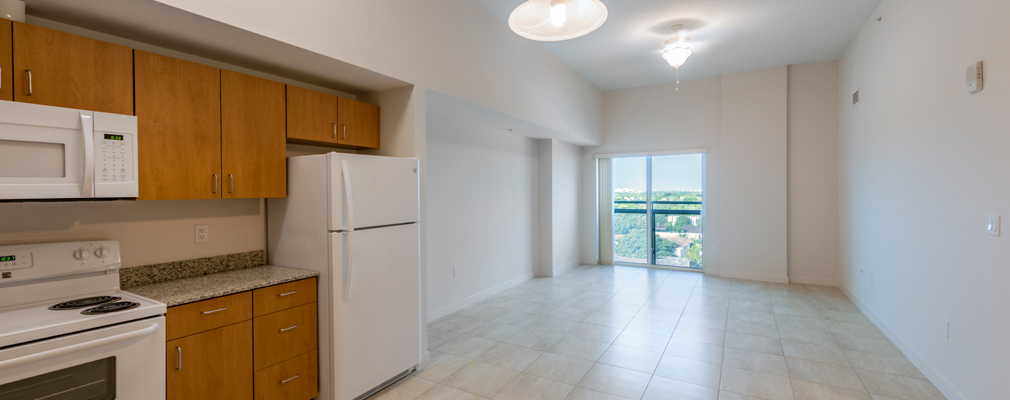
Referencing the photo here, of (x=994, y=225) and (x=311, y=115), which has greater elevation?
(x=311, y=115)

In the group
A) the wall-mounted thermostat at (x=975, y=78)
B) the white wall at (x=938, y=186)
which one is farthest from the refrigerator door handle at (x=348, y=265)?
the wall-mounted thermostat at (x=975, y=78)

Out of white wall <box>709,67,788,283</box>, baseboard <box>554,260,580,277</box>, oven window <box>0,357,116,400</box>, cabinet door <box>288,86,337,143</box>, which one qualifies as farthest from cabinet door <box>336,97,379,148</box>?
white wall <box>709,67,788,283</box>

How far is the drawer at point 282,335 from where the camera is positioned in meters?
2.25

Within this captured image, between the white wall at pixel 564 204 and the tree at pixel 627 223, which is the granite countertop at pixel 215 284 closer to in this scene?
the white wall at pixel 564 204

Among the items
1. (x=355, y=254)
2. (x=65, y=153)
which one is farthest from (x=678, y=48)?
(x=65, y=153)

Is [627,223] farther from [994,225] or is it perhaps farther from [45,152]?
[45,152]

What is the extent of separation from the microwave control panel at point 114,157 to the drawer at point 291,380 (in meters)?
1.16

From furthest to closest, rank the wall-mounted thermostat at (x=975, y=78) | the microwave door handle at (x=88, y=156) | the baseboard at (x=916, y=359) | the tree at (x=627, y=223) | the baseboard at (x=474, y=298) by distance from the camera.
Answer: the tree at (x=627, y=223)
the baseboard at (x=474, y=298)
the baseboard at (x=916, y=359)
the wall-mounted thermostat at (x=975, y=78)
the microwave door handle at (x=88, y=156)

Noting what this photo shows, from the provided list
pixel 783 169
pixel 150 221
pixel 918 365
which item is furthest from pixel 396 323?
pixel 783 169

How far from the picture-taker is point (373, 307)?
2646 millimetres

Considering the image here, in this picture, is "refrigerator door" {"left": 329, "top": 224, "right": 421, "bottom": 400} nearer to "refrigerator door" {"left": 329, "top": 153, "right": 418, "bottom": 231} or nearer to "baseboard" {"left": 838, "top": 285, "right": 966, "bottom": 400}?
"refrigerator door" {"left": 329, "top": 153, "right": 418, "bottom": 231}

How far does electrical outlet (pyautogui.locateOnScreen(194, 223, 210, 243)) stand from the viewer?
2.51m

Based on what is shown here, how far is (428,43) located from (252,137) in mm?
1386

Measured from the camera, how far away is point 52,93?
175cm
